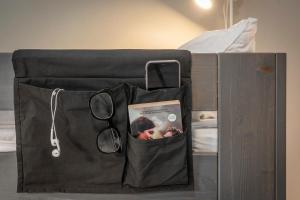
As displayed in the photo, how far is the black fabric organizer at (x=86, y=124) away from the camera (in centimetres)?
81

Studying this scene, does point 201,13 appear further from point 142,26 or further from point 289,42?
point 289,42

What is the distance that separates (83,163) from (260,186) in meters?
0.52

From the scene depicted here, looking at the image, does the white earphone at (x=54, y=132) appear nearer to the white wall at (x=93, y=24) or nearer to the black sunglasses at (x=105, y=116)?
the black sunglasses at (x=105, y=116)

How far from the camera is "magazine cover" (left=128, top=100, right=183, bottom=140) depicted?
80 centimetres

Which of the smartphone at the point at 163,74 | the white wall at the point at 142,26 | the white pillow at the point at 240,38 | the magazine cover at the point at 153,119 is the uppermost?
the white wall at the point at 142,26

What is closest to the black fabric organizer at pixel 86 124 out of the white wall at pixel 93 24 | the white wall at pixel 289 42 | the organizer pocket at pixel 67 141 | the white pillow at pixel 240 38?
the organizer pocket at pixel 67 141

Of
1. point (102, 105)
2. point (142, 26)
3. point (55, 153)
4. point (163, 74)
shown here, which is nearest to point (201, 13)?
point (142, 26)

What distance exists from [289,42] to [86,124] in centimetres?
126

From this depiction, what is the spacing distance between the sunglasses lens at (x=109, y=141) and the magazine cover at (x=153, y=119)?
5 centimetres

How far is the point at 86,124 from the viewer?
2.69ft

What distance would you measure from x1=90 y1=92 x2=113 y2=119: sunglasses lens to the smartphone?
0.12 meters

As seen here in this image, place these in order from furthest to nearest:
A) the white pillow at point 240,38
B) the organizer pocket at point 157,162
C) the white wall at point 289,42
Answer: the white wall at point 289,42 → the white pillow at point 240,38 → the organizer pocket at point 157,162

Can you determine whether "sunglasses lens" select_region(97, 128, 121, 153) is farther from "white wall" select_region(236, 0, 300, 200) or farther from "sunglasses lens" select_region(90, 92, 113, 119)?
"white wall" select_region(236, 0, 300, 200)

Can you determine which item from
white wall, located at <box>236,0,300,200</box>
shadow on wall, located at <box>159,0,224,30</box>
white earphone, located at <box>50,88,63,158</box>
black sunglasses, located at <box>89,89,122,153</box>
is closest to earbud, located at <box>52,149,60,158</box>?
white earphone, located at <box>50,88,63,158</box>
